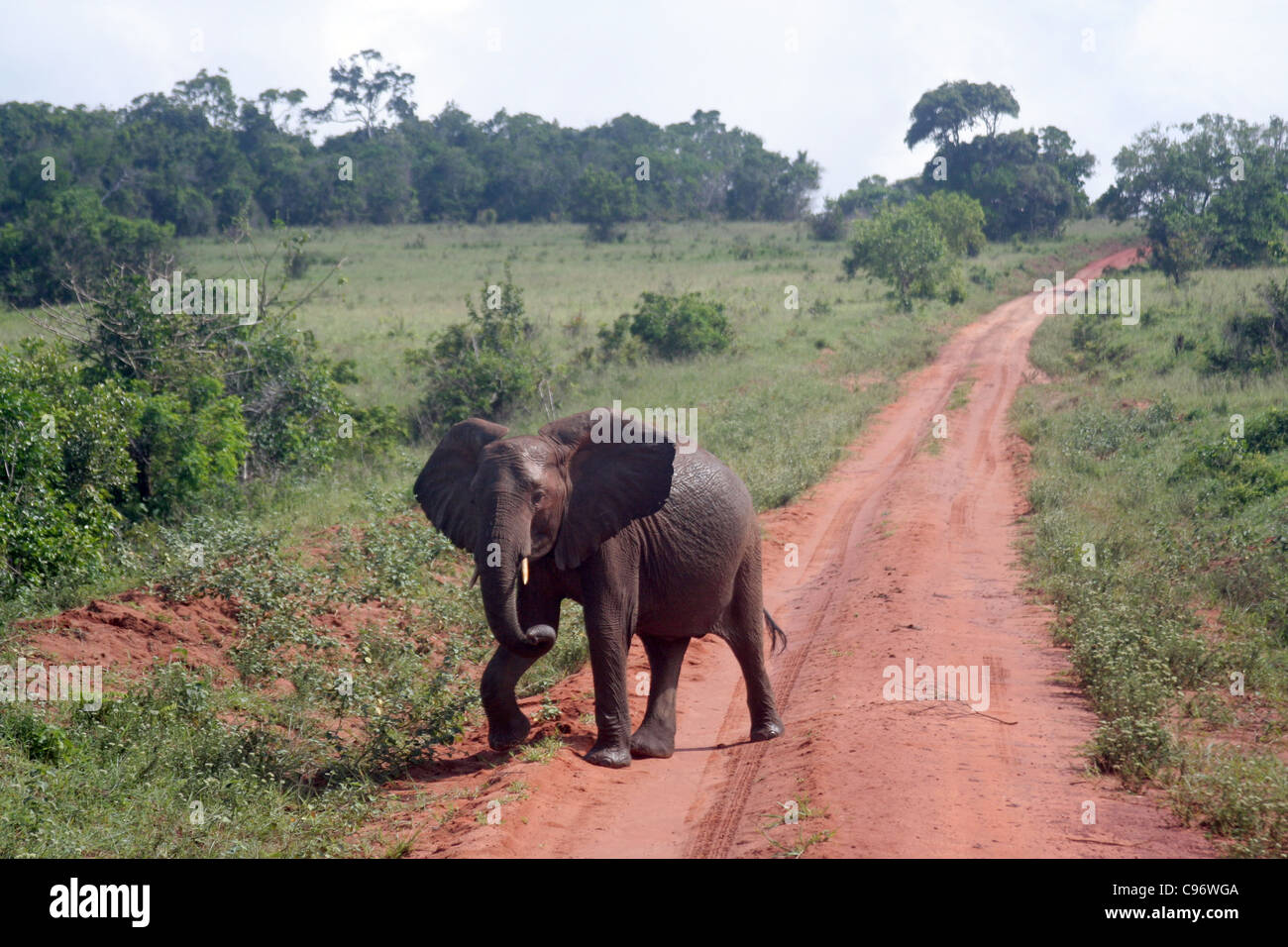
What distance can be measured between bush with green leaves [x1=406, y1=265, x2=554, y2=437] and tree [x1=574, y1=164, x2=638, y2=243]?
128 ft

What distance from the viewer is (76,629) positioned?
920 cm

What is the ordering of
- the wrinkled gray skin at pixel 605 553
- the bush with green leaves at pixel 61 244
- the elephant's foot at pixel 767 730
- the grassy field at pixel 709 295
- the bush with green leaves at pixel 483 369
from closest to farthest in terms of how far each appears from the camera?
1. the wrinkled gray skin at pixel 605 553
2. the elephant's foot at pixel 767 730
3. the grassy field at pixel 709 295
4. the bush with green leaves at pixel 483 369
5. the bush with green leaves at pixel 61 244

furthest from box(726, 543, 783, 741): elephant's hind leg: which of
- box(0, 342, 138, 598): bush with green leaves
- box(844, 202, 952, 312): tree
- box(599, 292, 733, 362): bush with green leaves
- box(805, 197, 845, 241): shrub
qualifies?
box(805, 197, 845, 241): shrub

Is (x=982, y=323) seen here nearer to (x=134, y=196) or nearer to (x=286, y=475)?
(x=286, y=475)

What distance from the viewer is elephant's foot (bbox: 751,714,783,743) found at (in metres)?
8.17

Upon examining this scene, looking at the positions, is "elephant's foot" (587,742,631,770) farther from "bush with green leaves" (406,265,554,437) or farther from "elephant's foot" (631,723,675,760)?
"bush with green leaves" (406,265,554,437)

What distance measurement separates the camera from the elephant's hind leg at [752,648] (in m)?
8.22

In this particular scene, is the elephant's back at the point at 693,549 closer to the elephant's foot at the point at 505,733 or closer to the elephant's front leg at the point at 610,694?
the elephant's front leg at the point at 610,694

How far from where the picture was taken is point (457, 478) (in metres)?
7.55

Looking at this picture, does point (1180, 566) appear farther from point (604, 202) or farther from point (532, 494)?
point (604, 202)

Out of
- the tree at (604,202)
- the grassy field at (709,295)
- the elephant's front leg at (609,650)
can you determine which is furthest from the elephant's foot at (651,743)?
the tree at (604,202)

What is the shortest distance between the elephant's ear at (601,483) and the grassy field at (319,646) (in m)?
1.99

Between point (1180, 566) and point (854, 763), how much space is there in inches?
250

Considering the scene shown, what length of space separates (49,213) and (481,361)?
20.7m
